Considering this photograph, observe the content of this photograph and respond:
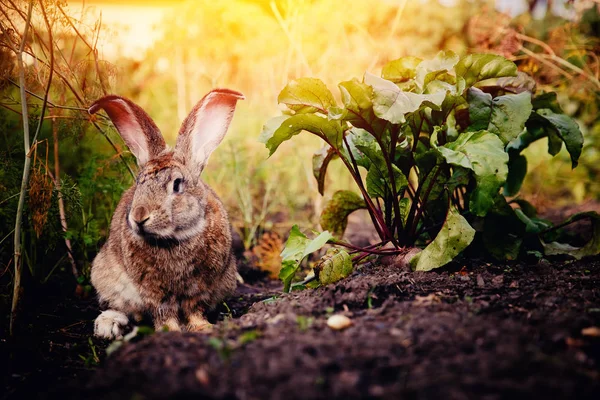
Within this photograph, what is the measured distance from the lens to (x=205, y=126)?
9.68ft

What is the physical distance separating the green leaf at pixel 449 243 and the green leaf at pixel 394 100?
2.22 ft

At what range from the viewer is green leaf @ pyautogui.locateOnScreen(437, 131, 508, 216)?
93.4 inches

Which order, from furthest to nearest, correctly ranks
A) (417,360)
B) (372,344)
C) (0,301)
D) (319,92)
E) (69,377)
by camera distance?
(319,92) < (0,301) < (69,377) < (372,344) < (417,360)

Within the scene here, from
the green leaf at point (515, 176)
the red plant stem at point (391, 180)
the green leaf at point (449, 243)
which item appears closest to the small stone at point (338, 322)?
the green leaf at point (449, 243)

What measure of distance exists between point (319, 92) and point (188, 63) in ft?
16.0

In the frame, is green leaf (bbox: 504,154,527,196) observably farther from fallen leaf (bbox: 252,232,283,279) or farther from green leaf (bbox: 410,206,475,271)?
fallen leaf (bbox: 252,232,283,279)

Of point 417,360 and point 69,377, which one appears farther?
point 69,377

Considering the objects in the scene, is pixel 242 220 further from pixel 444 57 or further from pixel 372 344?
pixel 372 344

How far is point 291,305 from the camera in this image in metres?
2.29

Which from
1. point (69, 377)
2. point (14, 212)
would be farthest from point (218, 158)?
point (69, 377)

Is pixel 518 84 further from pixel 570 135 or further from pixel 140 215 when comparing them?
pixel 140 215

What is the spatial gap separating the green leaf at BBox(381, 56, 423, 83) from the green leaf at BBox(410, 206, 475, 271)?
1.00 metres

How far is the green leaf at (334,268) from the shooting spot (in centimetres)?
274

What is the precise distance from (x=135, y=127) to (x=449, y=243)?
1978mm
